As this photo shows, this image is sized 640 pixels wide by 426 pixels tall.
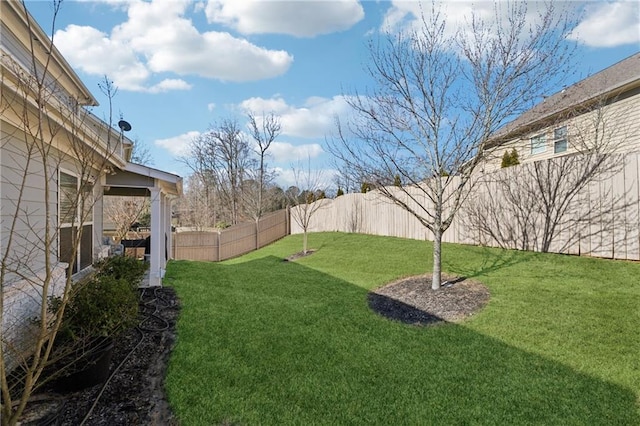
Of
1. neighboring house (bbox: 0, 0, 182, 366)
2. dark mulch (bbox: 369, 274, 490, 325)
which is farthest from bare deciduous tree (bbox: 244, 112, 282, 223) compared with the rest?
dark mulch (bbox: 369, 274, 490, 325)

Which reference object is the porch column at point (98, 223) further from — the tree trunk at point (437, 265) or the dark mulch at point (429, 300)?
the tree trunk at point (437, 265)

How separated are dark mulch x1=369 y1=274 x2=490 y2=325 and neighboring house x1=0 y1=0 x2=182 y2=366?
477 cm

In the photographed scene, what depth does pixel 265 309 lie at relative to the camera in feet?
21.2

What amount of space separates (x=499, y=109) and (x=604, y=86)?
671cm

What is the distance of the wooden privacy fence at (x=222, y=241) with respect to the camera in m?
17.8

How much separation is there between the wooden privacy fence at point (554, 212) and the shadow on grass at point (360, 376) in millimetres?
3206

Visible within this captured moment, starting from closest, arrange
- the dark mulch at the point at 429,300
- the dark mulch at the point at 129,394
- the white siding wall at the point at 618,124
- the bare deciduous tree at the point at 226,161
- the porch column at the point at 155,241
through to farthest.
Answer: the dark mulch at the point at 129,394 < the dark mulch at the point at 429,300 < the porch column at the point at 155,241 < the white siding wall at the point at 618,124 < the bare deciduous tree at the point at 226,161

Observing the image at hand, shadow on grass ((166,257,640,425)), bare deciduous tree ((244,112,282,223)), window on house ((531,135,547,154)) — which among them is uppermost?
bare deciduous tree ((244,112,282,223))

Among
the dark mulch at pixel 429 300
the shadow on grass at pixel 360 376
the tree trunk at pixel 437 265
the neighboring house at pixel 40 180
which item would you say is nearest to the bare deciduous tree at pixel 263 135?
the neighboring house at pixel 40 180

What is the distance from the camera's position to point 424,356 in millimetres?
4621

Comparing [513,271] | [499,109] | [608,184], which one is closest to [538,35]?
[499,109]

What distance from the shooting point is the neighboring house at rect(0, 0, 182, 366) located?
2.80 metres

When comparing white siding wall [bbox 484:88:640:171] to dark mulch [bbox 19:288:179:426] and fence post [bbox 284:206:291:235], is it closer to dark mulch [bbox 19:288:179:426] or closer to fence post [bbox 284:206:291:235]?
dark mulch [bbox 19:288:179:426]

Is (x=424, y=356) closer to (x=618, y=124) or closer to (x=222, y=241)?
(x=618, y=124)
